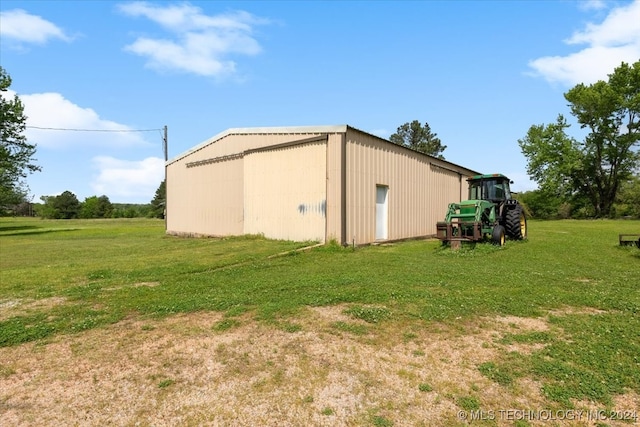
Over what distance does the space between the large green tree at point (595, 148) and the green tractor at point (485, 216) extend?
38950mm

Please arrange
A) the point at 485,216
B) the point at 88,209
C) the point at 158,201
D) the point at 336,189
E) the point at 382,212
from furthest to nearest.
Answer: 1. the point at 88,209
2. the point at 158,201
3. the point at 382,212
4. the point at 485,216
5. the point at 336,189

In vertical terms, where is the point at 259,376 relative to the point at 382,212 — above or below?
below

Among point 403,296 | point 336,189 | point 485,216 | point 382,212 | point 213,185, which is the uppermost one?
point 213,185

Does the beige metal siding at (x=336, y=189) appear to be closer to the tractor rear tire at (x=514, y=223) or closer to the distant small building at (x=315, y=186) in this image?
the distant small building at (x=315, y=186)

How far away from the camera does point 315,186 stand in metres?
14.3

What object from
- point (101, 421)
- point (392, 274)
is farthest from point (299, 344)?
point (392, 274)

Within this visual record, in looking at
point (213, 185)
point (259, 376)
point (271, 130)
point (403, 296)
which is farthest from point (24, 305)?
point (213, 185)

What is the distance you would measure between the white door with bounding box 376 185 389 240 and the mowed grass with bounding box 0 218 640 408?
415 cm

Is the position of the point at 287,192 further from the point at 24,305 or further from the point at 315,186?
the point at 24,305

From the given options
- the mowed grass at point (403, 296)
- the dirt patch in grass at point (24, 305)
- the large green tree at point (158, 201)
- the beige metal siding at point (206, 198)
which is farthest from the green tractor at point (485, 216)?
the large green tree at point (158, 201)

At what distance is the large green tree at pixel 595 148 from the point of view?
42.5 metres

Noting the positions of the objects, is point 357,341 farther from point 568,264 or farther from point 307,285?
point 568,264

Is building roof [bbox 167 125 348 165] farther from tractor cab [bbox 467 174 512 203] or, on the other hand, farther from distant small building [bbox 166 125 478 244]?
tractor cab [bbox 467 174 512 203]

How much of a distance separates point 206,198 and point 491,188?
49.4 feet
